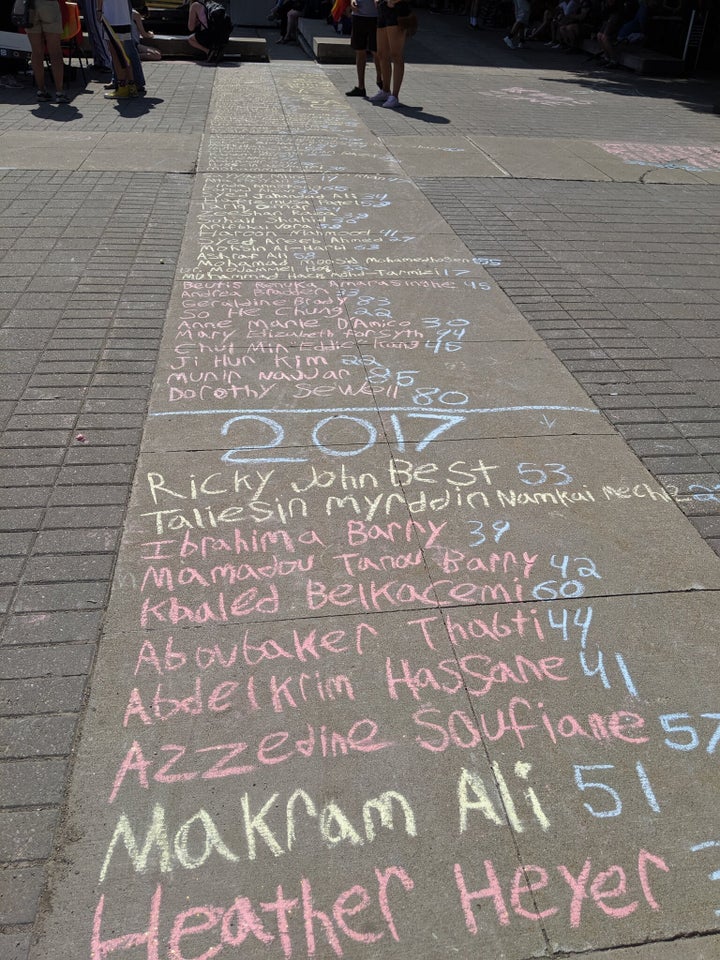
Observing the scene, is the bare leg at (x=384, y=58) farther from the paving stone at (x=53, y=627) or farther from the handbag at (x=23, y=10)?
the paving stone at (x=53, y=627)

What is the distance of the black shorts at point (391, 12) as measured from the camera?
1115 cm

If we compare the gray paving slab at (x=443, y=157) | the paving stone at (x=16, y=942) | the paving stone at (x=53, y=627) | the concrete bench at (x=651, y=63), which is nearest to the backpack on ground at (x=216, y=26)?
the gray paving slab at (x=443, y=157)

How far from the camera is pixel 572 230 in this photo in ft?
25.0

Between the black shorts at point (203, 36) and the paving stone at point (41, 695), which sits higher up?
the black shorts at point (203, 36)

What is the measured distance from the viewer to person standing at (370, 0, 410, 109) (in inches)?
441

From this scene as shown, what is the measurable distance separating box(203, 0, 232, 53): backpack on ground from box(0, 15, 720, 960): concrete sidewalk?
10.3 m

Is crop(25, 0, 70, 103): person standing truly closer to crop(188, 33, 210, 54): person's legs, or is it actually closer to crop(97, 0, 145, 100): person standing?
crop(97, 0, 145, 100): person standing

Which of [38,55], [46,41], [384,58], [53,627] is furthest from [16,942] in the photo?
[384,58]

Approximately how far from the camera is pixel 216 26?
50.2 ft

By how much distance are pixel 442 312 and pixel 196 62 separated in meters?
13.1

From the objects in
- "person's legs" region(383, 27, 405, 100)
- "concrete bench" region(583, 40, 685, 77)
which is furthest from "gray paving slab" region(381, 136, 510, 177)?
"concrete bench" region(583, 40, 685, 77)

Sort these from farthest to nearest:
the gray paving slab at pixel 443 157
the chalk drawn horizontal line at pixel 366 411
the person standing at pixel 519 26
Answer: the person standing at pixel 519 26, the gray paving slab at pixel 443 157, the chalk drawn horizontal line at pixel 366 411

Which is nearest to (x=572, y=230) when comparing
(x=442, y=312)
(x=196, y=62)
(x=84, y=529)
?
(x=442, y=312)

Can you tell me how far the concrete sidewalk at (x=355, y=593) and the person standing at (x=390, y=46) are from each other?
19.4ft
